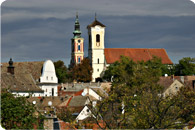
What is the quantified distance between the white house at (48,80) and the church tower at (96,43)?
32.9 metres

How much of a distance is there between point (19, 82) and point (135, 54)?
177 feet

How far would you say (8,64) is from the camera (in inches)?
3115

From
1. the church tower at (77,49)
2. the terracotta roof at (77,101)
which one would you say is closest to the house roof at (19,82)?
the terracotta roof at (77,101)

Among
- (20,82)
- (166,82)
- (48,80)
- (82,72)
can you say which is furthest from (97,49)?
(166,82)

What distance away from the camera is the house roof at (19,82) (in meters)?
67.3

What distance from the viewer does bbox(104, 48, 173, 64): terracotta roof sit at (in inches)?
4660

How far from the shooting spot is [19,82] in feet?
234

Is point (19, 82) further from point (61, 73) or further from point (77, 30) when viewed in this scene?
point (77, 30)

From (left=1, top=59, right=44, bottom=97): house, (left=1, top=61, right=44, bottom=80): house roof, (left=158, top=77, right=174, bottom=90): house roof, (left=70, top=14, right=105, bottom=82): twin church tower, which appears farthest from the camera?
(left=70, top=14, right=105, bottom=82): twin church tower

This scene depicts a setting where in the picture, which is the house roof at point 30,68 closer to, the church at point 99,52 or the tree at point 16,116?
the church at point 99,52

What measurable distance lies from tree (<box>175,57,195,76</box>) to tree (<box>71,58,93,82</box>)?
15.3m

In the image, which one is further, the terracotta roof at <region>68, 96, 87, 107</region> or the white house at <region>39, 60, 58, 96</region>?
the white house at <region>39, 60, 58, 96</region>

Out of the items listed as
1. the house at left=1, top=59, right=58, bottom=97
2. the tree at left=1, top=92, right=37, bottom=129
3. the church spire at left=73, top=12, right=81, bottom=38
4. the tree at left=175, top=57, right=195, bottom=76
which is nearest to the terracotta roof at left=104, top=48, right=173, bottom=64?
the church spire at left=73, top=12, right=81, bottom=38

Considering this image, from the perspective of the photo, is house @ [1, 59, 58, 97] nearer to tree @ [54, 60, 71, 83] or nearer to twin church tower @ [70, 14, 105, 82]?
tree @ [54, 60, 71, 83]
